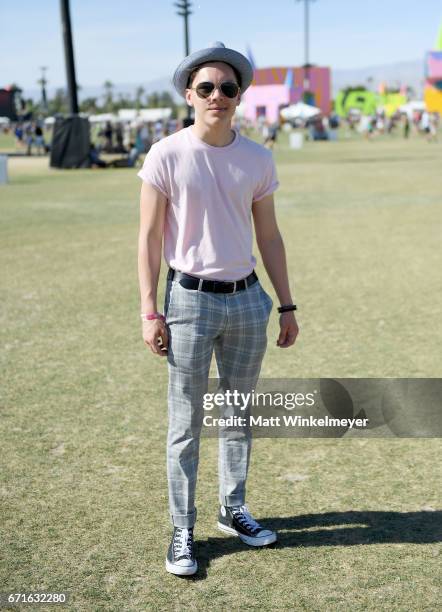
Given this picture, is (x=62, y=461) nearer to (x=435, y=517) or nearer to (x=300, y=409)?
(x=300, y=409)

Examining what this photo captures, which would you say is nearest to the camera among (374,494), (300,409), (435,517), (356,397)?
(435,517)

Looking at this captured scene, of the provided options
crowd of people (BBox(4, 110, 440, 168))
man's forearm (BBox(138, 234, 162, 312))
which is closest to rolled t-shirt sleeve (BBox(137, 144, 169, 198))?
man's forearm (BBox(138, 234, 162, 312))

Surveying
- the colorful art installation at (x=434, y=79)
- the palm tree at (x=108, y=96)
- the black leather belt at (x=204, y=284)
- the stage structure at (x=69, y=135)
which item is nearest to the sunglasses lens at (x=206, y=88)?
the black leather belt at (x=204, y=284)

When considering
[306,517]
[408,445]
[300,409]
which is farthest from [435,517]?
[300,409]

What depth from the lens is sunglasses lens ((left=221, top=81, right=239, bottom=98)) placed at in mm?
2934

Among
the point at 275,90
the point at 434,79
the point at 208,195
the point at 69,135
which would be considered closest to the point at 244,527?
the point at 208,195

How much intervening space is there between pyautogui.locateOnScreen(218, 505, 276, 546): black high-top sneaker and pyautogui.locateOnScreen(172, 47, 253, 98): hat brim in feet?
6.00

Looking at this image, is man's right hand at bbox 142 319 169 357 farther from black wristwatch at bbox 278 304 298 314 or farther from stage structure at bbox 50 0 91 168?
stage structure at bbox 50 0 91 168

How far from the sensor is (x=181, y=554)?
10.5 feet

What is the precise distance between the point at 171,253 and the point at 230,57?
0.78 metres

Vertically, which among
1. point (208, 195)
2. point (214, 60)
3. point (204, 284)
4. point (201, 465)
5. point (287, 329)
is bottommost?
point (201, 465)

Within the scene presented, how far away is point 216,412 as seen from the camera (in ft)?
11.5

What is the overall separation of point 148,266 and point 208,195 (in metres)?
0.38

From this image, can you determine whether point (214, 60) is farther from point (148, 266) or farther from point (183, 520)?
point (183, 520)
